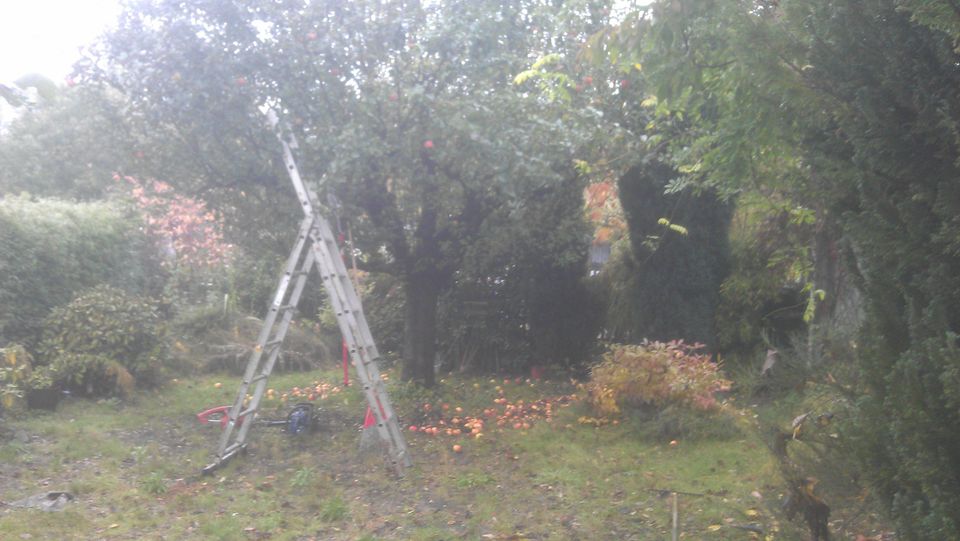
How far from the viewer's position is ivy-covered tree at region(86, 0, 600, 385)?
8.62 meters

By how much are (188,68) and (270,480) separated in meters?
3.97

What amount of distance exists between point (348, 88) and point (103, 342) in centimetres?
508

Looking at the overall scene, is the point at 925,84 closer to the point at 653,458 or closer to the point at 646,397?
the point at 653,458

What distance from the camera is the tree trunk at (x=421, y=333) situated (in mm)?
11266

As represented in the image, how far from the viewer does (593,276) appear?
13570 mm

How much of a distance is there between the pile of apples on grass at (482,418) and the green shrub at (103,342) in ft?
13.2

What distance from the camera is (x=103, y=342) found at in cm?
1146

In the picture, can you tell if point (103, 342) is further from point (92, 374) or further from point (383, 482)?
point (383, 482)

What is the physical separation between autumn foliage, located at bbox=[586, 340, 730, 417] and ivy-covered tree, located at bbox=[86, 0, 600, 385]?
2.21 m

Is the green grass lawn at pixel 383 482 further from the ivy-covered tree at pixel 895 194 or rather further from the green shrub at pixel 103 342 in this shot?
the ivy-covered tree at pixel 895 194

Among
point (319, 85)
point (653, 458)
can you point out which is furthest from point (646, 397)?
point (319, 85)

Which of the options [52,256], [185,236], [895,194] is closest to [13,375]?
[52,256]

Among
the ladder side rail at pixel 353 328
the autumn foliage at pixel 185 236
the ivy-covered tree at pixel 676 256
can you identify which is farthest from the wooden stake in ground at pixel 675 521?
the autumn foliage at pixel 185 236

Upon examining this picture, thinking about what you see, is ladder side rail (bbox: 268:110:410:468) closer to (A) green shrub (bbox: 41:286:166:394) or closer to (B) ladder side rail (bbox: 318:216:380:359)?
(B) ladder side rail (bbox: 318:216:380:359)
